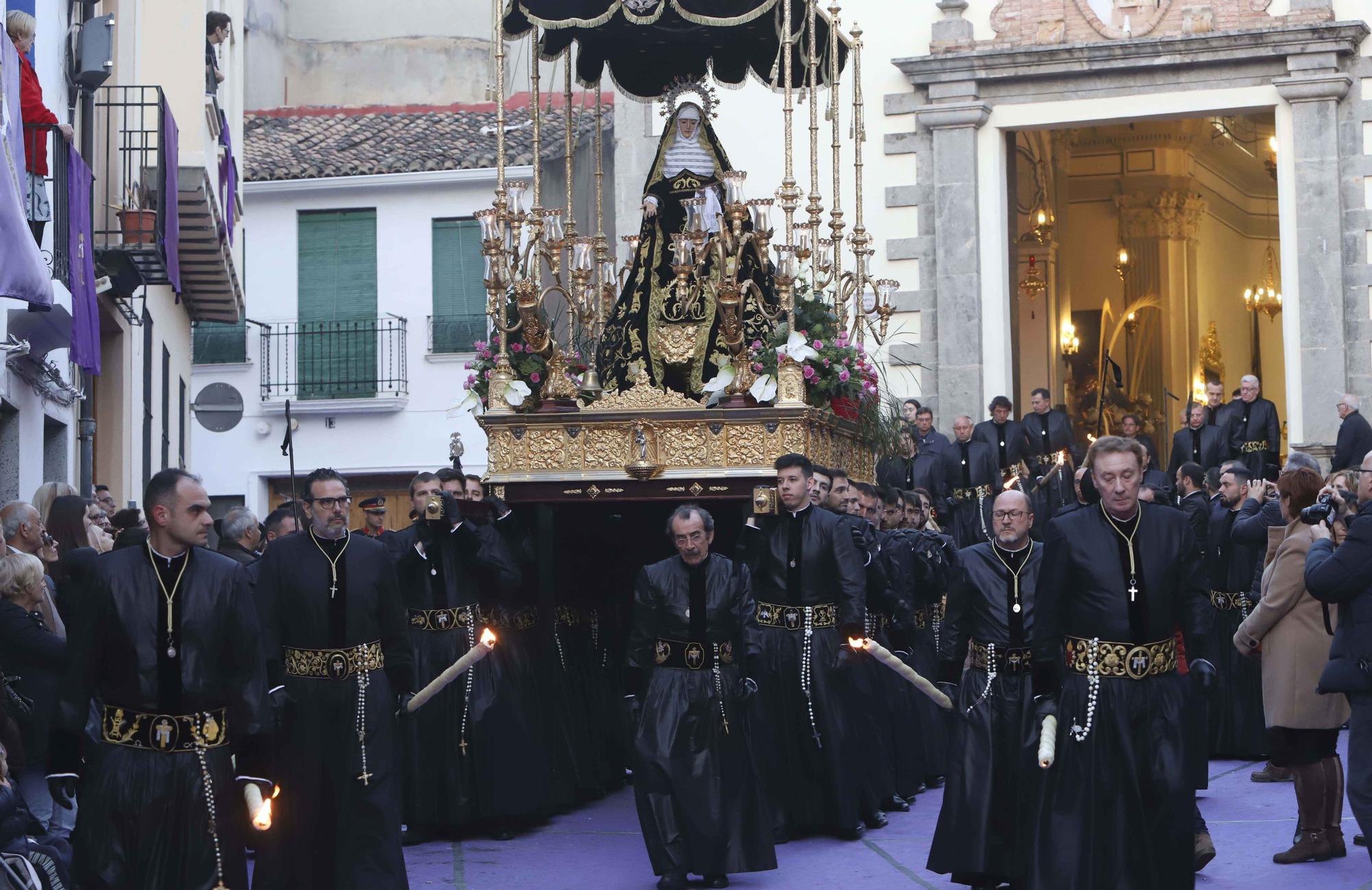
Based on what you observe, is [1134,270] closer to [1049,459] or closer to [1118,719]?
[1049,459]

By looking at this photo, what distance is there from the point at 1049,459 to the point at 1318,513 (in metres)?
10.2

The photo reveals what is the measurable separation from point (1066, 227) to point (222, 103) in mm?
11509

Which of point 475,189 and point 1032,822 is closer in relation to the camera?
point 1032,822

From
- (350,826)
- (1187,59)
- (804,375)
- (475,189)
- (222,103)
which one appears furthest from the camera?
(475,189)

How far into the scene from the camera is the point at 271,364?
27.6 metres

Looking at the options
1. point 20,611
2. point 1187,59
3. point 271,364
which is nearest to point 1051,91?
point 1187,59

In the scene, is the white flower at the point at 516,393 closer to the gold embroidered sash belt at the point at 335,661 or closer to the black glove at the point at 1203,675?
the gold embroidered sash belt at the point at 335,661

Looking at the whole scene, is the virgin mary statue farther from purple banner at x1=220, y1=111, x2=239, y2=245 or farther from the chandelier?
the chandelier

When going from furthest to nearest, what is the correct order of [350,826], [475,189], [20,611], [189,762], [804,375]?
[475,189] < [804,375] < [350,826] < [20,611] < [189,762]

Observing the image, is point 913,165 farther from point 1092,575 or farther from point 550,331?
point 1092,575

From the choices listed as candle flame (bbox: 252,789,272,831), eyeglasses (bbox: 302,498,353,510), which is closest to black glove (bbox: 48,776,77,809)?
candle flame (bbox: 252,789,272,831)

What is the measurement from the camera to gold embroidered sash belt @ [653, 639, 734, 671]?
9945 mm

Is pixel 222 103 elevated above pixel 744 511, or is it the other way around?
pixel 222 103

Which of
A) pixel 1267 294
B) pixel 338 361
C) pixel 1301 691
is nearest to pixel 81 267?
pixel 1301 691
